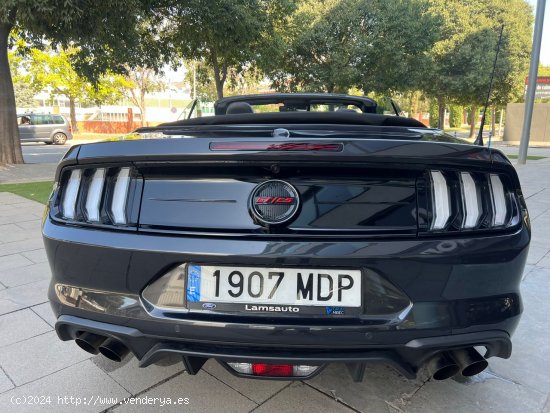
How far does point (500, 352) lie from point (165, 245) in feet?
4.26

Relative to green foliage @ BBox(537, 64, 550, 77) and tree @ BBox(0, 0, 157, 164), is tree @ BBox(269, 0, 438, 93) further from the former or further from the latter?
green foliage @ BBox(537, 64, 550, 77)

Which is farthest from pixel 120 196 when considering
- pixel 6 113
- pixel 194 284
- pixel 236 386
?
pixel 6 113

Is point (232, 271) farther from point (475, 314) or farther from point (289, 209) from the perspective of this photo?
point (475, 314)

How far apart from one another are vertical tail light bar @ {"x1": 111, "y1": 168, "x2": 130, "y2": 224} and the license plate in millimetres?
361

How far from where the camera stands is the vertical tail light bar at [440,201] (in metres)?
1.49

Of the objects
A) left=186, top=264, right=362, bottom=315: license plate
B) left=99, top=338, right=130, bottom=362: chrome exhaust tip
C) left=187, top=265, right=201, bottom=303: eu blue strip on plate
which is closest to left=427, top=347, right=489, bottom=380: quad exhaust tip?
left=186, top=264, right=362, bottom=315: license plate

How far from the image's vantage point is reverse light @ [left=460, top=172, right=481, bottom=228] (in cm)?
152

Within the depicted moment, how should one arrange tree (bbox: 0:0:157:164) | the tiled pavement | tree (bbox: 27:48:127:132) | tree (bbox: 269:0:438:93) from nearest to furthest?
the tiled pavement < tree (bbox: 0:0:157:164) < tree (bbox: 269:0:438:93) < tree (bbox: 27:48:127:132)

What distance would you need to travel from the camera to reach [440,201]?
150 cm

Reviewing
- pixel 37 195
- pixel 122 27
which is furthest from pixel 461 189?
pixel 122 27

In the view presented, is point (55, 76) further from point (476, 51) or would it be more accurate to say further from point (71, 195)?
point (71, 195)

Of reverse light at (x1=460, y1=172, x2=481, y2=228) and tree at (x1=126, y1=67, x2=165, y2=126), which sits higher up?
tree at (x1=126, y1=67, x2=165, y2=126)

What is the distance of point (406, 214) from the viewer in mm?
1482

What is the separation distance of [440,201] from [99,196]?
1.29 meters
